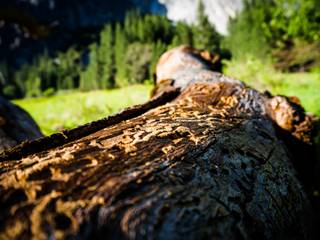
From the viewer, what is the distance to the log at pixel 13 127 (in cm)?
300

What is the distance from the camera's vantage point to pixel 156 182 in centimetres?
131

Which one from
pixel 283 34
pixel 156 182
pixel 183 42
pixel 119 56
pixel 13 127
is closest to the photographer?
pixel 156 182

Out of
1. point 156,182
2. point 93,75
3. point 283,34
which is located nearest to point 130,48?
point 93,75

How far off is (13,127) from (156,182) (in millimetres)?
2408

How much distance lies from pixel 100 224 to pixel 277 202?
38.0 inches

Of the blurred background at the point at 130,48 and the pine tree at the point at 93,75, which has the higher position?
the blurred background at the point at 130,48

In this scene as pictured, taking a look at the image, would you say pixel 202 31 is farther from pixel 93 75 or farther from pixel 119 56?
pixel 93 75

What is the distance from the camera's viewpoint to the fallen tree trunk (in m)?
1.12

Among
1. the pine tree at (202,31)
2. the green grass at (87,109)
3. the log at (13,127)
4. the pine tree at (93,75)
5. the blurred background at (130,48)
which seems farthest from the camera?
the pine tree at (93,75)

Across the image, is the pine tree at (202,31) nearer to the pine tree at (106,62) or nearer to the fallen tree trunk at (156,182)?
the pine tree at (106,62)

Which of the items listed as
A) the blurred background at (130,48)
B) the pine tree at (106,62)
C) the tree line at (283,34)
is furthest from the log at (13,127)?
the pine tree at (106,62)

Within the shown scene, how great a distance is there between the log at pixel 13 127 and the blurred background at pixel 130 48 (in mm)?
872

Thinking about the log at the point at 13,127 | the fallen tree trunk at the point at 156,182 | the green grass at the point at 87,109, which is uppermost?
the fallen tree trunk at the point at 156,182

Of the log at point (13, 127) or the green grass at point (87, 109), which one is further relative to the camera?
the green grass at point (87, 109)
